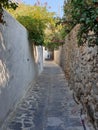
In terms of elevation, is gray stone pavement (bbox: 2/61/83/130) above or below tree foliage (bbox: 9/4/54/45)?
below

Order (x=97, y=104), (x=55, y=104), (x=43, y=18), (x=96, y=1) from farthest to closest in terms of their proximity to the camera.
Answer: (x=43, y=18), (x=55, y=104), (x=97, y=104), (x=96, y=1)

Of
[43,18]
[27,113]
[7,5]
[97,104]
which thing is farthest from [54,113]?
[43,18]

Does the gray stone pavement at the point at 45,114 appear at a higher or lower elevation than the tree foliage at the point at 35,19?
lower

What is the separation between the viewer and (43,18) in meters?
12.9

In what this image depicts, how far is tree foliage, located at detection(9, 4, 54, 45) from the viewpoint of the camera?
12352 millimetres

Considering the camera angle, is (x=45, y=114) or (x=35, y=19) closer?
(x=45, y=114)

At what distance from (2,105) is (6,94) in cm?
49

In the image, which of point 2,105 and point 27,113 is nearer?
point 2,105

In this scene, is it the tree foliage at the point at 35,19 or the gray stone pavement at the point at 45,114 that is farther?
the tree foliage at the point at 35,19

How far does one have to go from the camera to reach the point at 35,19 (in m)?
12.6

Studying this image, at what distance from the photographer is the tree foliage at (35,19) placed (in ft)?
40.5

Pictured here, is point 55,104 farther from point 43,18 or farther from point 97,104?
point 43,18

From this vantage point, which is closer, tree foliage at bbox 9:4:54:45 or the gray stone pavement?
the gray stone pavement

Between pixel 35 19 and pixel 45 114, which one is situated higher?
pixel 35 19
